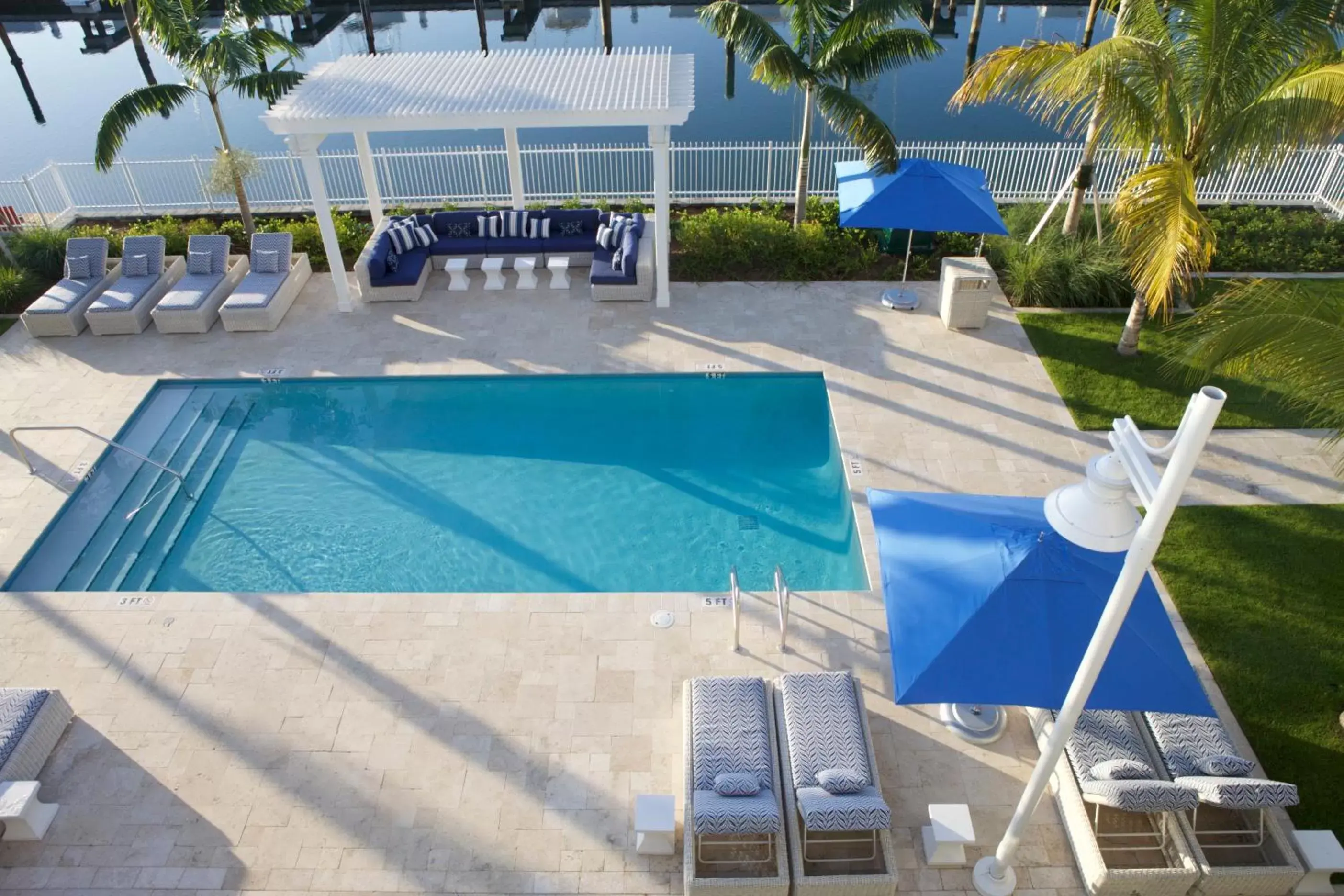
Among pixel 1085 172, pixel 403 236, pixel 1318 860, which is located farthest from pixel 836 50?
pixel 1318 860

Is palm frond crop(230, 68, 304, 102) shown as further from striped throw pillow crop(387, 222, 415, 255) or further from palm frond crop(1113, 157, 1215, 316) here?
palm frond crop(1113, 157, 1215, 316)

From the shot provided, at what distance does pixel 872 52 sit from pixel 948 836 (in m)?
11.8

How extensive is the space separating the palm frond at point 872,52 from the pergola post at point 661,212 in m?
2.87

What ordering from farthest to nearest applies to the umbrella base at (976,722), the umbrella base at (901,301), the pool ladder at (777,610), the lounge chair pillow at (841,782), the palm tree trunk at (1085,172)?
the umbrella base at (901,301) < the palm tree trunk at (1085,172) < the pool ladder at (777,610) < the umbrella base at (976,722) < the lounge chair pillow at (841,782)

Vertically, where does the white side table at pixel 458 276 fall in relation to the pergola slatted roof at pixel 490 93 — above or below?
below

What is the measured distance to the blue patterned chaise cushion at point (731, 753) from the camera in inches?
276

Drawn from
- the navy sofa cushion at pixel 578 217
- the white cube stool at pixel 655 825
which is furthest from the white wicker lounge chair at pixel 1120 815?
the navy sofa cushion at pixel 578 217

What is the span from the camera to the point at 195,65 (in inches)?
579

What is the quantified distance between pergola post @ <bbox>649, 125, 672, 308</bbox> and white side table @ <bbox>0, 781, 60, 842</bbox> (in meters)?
10.4

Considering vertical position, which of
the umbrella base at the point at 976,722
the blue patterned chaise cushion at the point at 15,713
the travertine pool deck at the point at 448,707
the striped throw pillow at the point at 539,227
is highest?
the striped throw pillow at the point at 539,227

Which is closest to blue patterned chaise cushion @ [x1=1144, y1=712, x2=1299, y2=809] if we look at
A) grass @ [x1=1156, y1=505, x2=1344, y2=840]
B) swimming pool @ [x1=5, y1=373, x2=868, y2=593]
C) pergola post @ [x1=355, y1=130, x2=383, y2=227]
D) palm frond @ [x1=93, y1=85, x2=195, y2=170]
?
grass @ [x1=1156, y1=505, x2=1344, y2=840]

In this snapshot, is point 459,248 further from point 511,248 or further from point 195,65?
point 195,65

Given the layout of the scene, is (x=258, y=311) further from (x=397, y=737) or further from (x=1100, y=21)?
(x=1100, y=21)

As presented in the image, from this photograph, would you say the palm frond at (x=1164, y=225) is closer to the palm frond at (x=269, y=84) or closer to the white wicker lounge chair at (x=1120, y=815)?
the white wicker lounge chair at (x=1120, y=815)
